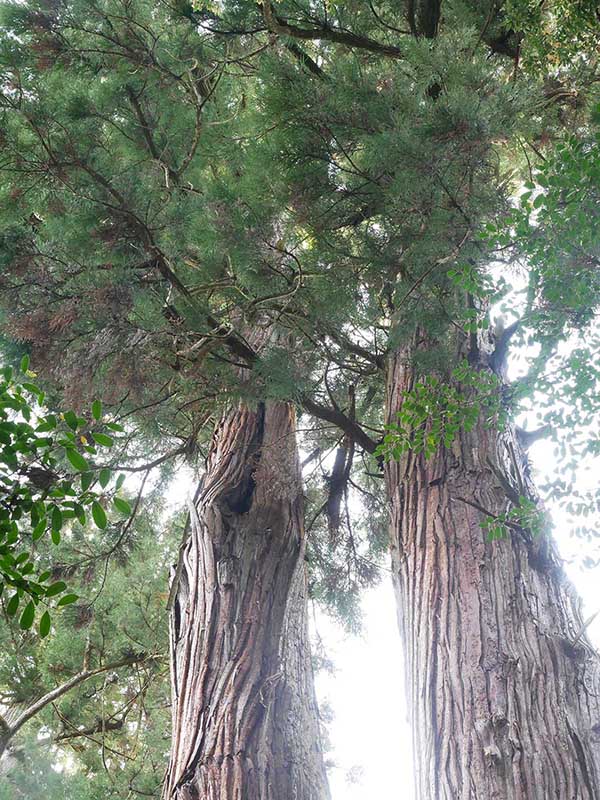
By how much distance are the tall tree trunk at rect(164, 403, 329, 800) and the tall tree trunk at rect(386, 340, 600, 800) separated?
3.23 feet

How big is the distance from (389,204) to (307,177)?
41cm

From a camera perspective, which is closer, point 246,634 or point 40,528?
point 40,528

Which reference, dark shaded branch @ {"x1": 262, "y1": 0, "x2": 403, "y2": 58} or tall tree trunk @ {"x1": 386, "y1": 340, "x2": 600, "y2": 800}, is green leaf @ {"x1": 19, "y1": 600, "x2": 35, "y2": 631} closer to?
tall tree trunk @ {"x1": 386, "y1": 340, "x2": 600, "y2": 800}

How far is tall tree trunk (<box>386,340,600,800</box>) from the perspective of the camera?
2.30 meters

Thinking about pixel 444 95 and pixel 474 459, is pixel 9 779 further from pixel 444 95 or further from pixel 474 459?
pixel 444 95

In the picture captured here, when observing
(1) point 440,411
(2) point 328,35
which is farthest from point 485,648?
(2) point 328,35

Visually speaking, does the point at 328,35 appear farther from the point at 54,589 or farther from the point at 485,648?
the point at 54,589

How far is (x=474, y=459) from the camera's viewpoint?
10.6 feet

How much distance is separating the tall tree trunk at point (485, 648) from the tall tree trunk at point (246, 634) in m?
0.98

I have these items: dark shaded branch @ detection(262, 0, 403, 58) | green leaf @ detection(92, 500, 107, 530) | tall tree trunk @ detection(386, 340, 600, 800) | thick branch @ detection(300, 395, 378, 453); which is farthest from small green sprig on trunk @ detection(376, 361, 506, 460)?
dark shaded branch @ detection(262, 0, 403, 58)

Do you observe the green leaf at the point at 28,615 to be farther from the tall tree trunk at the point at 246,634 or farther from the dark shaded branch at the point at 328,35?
the dark shaded branch at the point at 328,35

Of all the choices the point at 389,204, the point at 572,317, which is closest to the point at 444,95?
the point at 389,204

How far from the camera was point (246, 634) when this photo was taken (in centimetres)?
373

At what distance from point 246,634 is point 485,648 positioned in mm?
1583
